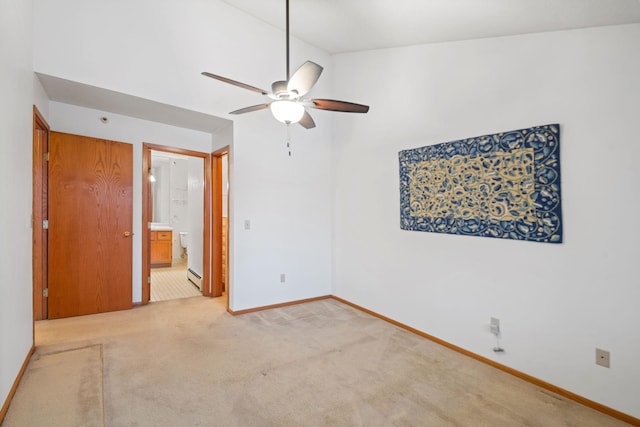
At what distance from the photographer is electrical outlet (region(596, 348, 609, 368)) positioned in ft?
6.24

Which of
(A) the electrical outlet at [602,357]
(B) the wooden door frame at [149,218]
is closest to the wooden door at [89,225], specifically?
(B) the wooden door frame at [149,218]

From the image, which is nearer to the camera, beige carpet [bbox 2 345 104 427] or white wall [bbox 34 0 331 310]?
beige carpet [bbox 2 345 104 427]

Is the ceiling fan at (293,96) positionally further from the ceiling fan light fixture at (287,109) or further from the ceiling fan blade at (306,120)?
the ceiling fan blade at (306,120)

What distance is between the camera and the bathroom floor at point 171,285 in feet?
14.5

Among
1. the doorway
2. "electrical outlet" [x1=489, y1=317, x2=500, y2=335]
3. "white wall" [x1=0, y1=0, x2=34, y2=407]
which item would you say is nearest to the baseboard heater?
the doorway

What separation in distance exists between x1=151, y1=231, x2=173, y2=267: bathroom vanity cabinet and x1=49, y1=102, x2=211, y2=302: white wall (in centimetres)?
299

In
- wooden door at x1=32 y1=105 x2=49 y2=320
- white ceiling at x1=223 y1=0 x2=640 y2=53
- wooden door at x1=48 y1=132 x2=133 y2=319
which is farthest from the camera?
wooden door at x1=48 y1=132 x2=133 y2=319

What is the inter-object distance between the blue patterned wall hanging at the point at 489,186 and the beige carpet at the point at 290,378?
1.16m

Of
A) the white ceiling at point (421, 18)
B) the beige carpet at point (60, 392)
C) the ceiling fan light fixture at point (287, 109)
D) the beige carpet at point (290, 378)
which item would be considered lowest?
the beige carpet at point (290, 378)

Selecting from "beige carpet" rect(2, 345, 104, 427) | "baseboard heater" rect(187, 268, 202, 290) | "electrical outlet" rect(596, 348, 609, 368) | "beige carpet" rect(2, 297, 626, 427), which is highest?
"electrical outlet" rect(596, 348, 609, 368)

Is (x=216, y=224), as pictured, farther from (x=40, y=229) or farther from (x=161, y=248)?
(x=161, y=248)

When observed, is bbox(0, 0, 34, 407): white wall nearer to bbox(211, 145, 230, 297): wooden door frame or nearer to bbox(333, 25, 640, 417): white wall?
bbox(211, 145, 230, 297): wooden door frame

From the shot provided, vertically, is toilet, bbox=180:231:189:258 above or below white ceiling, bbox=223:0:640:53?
below

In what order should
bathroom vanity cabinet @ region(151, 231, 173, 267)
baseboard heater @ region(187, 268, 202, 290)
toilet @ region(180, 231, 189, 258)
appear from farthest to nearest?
1. toilet @ region(180, 231, 189, 258)
2. bathroom vanity cabinet @ region(151, 231, 173, 267)
3. baseboard heater @ region(187, 268, 202, 290)
